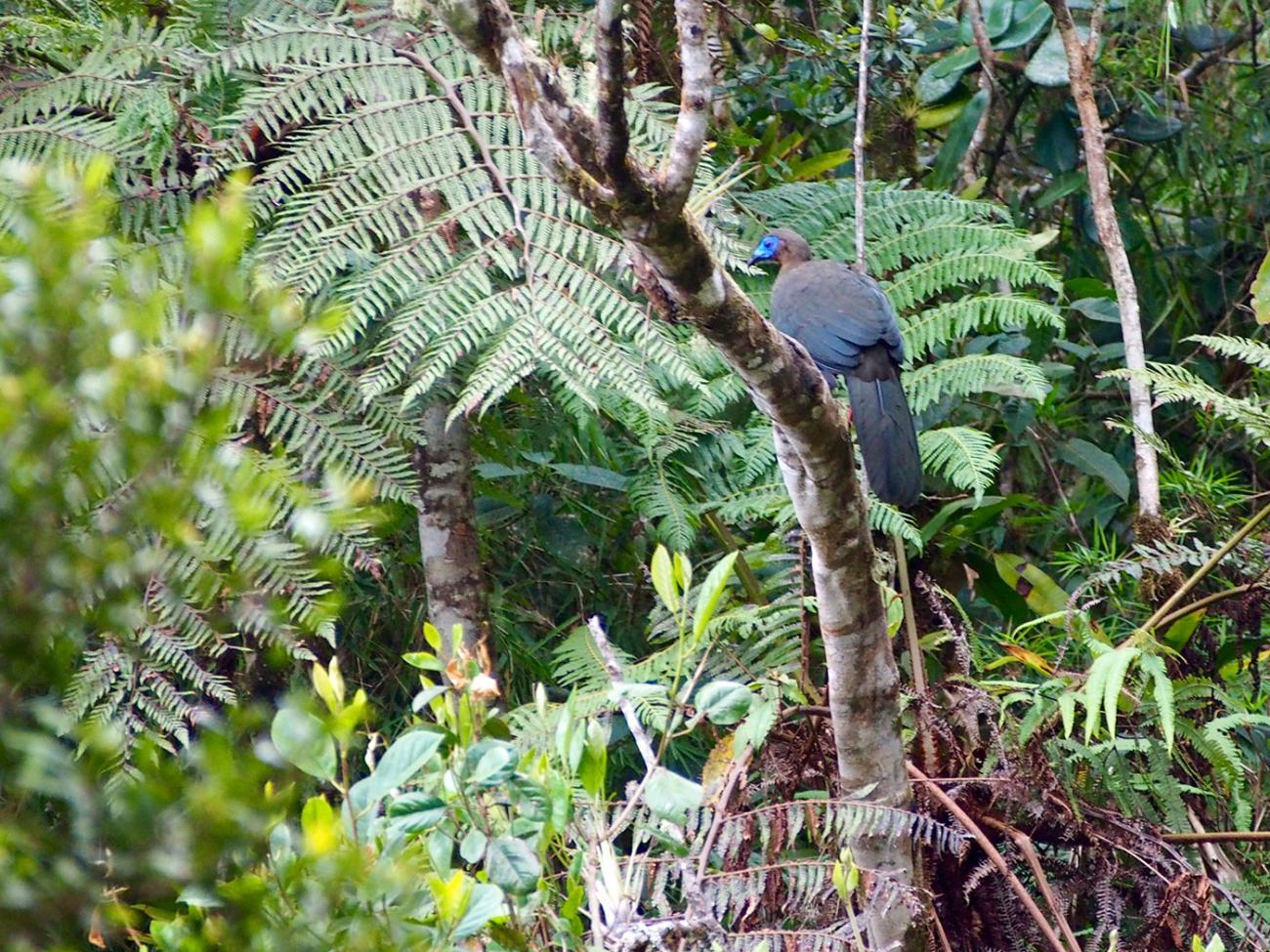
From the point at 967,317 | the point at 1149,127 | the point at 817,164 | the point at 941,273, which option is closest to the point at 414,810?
the point at 967,317

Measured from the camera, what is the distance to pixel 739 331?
175cm

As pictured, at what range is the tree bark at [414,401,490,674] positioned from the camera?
2.92 meters

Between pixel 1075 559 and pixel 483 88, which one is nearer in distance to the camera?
pixel 483 88

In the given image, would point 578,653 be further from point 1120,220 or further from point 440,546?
point 1120,220

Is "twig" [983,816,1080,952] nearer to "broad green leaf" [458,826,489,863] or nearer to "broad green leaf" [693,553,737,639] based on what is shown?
"broad green leaf" [693,553,737,639]

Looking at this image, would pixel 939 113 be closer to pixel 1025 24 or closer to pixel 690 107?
pixel 1025 24

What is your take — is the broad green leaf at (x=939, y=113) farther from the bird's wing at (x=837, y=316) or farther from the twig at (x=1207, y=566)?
the twig at (x=1207, y=566)

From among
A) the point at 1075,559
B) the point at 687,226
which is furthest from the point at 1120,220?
the point at 687,226

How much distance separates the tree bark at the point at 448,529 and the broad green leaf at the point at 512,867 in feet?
5.53

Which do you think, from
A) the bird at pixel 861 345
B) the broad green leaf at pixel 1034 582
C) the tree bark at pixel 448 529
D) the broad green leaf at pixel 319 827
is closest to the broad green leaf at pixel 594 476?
the tree bark at pixel 448 529

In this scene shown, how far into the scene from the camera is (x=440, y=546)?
9.68ft

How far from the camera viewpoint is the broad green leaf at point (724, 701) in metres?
1.32

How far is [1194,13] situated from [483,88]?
115 inches

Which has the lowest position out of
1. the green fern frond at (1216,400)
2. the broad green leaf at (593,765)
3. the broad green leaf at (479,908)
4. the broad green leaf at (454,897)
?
the green fern frond at (1216,400)
